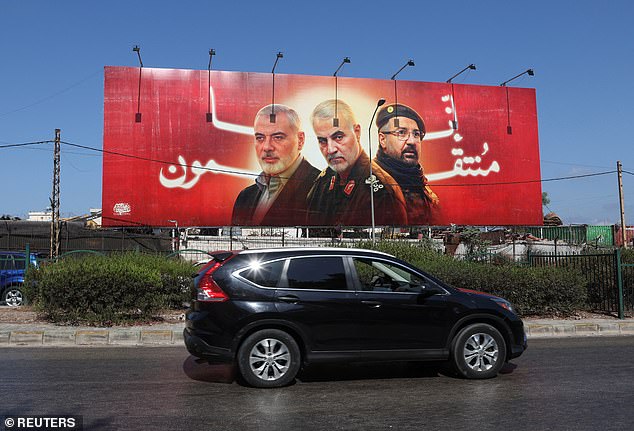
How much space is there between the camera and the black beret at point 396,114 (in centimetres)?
4891

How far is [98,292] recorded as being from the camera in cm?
1067

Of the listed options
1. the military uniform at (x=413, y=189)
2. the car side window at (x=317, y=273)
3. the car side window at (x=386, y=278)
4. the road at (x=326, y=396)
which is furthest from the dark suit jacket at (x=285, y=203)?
the car side window at (x=317, y=273)

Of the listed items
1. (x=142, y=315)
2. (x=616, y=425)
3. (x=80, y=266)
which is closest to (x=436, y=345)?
(x=616, y=425)

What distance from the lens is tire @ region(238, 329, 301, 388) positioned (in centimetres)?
629

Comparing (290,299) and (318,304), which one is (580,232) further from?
(290,299)

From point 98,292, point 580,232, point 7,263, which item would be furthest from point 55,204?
point 580,232

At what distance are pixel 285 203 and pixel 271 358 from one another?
40.4 m

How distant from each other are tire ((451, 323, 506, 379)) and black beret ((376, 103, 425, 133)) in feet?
142

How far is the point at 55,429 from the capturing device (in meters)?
4.83

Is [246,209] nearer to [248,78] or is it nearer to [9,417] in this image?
[248,78]

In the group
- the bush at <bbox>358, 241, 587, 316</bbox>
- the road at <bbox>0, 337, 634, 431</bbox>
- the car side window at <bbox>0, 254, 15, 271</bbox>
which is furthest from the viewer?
the car side window at <bbox>0, 254, 15, 271</bbox>

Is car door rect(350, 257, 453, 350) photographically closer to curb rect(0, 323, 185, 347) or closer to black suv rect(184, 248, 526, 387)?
black suv rect(184, 248, 526, 387)

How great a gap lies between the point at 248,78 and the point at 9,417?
43595mm

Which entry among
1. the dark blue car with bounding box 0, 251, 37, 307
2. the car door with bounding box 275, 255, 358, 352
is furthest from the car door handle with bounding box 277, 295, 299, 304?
the dark blue car with bounding box 0, 251, 37, 307
